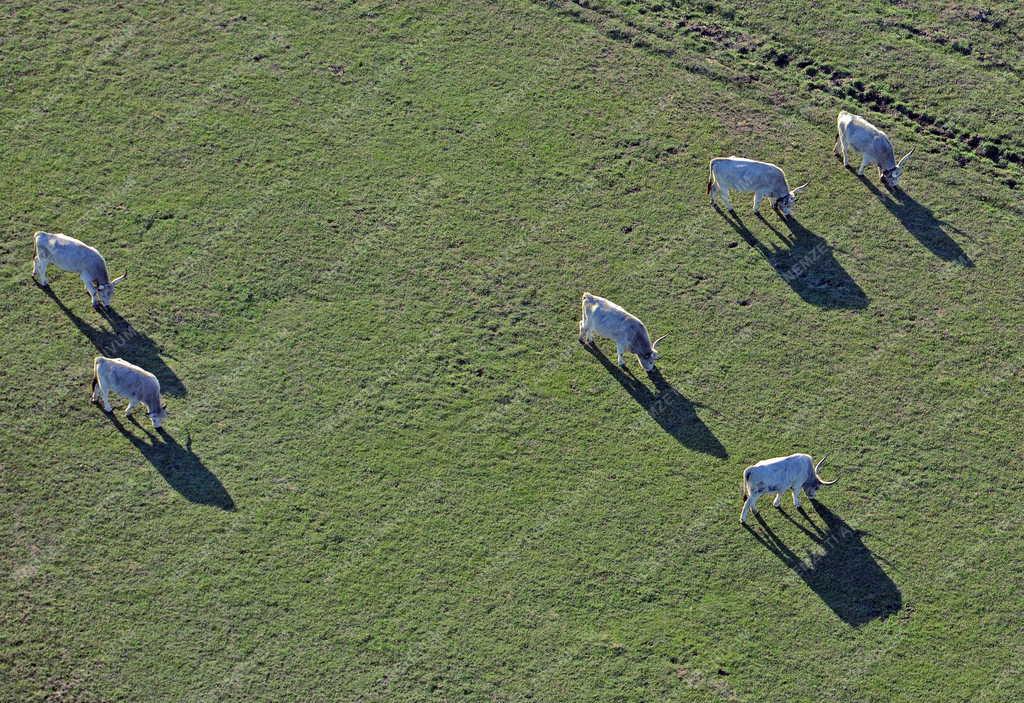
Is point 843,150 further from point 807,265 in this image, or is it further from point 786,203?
point 807,265

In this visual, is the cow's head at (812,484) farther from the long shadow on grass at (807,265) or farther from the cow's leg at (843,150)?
the cow's leg at (843,150)

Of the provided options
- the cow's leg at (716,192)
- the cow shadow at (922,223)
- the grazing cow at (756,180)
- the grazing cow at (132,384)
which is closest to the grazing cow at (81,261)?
the grazing cow at (132,384)

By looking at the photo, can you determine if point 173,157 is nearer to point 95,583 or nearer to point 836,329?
point 95,583

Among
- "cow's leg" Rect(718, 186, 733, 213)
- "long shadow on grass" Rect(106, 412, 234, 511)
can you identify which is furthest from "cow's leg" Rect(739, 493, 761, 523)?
"long shadow on grass" Rect(106, 412, 234, 511)

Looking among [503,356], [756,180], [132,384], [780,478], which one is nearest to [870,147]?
[756,180]

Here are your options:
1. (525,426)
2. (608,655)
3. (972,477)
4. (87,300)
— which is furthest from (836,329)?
(87,300)
